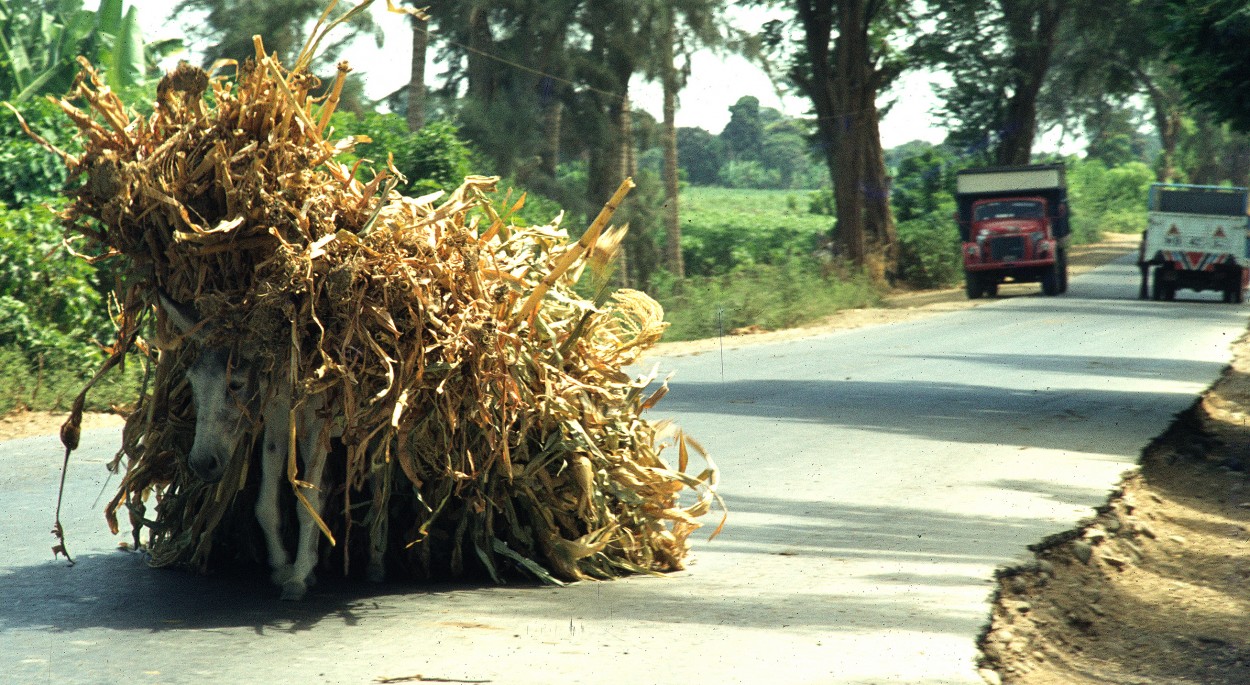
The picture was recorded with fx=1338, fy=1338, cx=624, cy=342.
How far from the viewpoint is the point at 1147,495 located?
9445mm

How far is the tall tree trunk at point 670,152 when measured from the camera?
33.3 m

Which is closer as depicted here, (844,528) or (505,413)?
(505,413)

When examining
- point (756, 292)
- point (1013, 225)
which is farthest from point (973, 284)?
point (756, 292)

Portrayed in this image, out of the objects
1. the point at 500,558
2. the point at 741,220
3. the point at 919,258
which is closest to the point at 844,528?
the point at 500,558

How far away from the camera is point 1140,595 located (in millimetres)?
7066

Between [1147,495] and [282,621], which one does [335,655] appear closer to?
[282,621]

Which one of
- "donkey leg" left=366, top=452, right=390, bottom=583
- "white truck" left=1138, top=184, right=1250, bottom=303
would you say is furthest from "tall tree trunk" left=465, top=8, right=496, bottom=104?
"donkey leg" left=366, top=452, right=390, bottom=583

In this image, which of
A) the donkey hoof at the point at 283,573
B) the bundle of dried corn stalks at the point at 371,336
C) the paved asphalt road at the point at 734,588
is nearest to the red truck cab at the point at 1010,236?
the paved asphalt road at the point at 734,588

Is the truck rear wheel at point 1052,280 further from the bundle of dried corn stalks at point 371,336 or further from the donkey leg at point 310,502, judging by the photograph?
the donkey leg at point 310,502

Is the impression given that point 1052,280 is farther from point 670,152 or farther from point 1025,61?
point 1025,61

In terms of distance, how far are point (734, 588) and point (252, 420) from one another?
2308mm

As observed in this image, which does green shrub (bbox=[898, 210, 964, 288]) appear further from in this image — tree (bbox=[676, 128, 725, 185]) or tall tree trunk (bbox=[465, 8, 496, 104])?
tree (bbox=[676, 128, 725, 185])

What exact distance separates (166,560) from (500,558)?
58.4 inches

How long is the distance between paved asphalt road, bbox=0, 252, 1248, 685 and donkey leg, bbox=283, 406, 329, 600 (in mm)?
92
